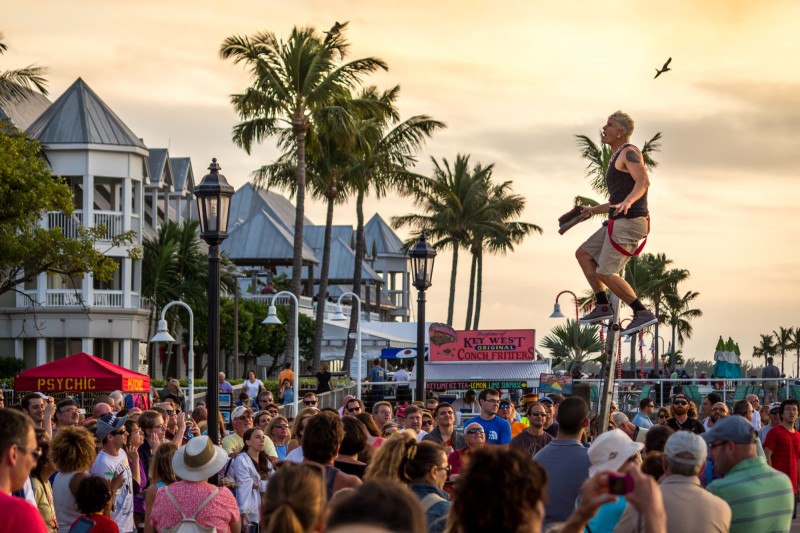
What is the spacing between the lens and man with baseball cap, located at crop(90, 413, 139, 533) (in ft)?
34.0

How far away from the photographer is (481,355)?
3566cm

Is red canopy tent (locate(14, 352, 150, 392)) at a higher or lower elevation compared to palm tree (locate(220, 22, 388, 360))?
lower

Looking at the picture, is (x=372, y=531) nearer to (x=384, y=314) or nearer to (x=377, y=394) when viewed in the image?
(x=377, y=394)

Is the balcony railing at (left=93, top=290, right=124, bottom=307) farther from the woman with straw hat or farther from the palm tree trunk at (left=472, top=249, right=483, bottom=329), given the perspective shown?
the woman with straw hat

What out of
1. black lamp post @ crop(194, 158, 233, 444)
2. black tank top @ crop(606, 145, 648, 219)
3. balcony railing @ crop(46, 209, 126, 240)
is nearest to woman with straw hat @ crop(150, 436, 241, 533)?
black tank top @ crop(606, 145, 648, 219)

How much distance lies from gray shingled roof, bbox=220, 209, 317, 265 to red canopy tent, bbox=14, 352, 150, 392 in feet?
176

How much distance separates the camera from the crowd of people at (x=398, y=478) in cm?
460

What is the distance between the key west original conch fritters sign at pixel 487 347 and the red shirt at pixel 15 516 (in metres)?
30.3

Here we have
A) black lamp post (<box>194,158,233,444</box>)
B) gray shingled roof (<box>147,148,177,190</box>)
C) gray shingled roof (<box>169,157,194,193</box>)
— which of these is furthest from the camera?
gray shingled roof (<box>169,157,194,193</box>)

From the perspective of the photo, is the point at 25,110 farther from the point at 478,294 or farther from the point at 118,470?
the point at 118,470

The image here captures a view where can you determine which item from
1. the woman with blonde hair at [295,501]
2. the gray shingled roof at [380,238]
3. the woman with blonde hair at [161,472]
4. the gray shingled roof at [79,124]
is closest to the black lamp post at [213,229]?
the woman with blonde hair at [161,472]

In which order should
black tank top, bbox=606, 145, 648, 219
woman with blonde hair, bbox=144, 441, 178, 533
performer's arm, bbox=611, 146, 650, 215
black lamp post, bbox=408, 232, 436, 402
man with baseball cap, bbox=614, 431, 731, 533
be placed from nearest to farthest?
man with baseball cap, bbox=614, 431, 731, 533
woman with blonde hair, bbox=144, 441, 178, 533
performer's arm, bbox=611, 146, 650, 215
black tank top, bbox=606, 145, 648, 219
black lamp post, bbox=408, 232, 436, 402

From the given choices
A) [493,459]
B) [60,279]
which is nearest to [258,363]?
[60,279]

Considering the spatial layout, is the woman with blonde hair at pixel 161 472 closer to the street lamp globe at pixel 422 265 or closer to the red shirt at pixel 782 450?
the red shirt at pixel 782 450
